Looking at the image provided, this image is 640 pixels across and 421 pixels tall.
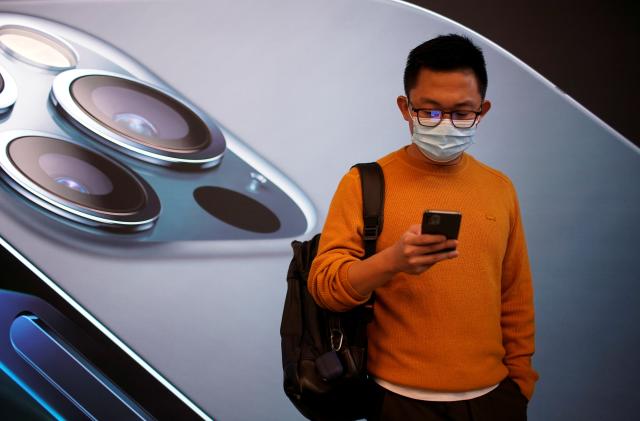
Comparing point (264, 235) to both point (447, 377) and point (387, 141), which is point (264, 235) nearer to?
point (387, 141)

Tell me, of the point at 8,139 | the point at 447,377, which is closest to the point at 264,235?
the point at 8,139

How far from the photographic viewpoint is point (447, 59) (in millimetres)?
1365

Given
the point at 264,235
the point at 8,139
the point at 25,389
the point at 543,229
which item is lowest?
the point at 25,389

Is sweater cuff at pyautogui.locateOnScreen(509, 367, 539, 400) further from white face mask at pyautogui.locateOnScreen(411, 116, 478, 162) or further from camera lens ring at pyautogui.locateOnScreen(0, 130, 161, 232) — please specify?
camera lens ring at pyautogui.locateOnScreen(0, 130, 161, 232)

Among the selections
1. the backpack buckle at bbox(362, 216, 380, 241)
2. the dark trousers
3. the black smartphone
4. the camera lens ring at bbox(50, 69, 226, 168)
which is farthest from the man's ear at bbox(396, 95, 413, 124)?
the camera lens ring at bbox(50, 69, 226, 168)

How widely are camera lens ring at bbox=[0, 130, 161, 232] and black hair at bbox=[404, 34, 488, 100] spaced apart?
1.57 m

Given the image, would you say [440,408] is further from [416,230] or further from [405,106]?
[405,106]

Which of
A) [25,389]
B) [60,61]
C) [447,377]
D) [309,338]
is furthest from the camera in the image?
[60,61]

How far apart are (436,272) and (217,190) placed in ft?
5.21

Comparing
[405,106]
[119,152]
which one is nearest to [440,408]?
[405,106]

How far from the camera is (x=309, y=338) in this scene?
1449 mm

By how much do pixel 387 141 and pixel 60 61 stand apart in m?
1.48

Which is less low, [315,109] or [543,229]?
[315,109]

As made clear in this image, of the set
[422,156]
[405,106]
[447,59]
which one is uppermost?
[447,59]
